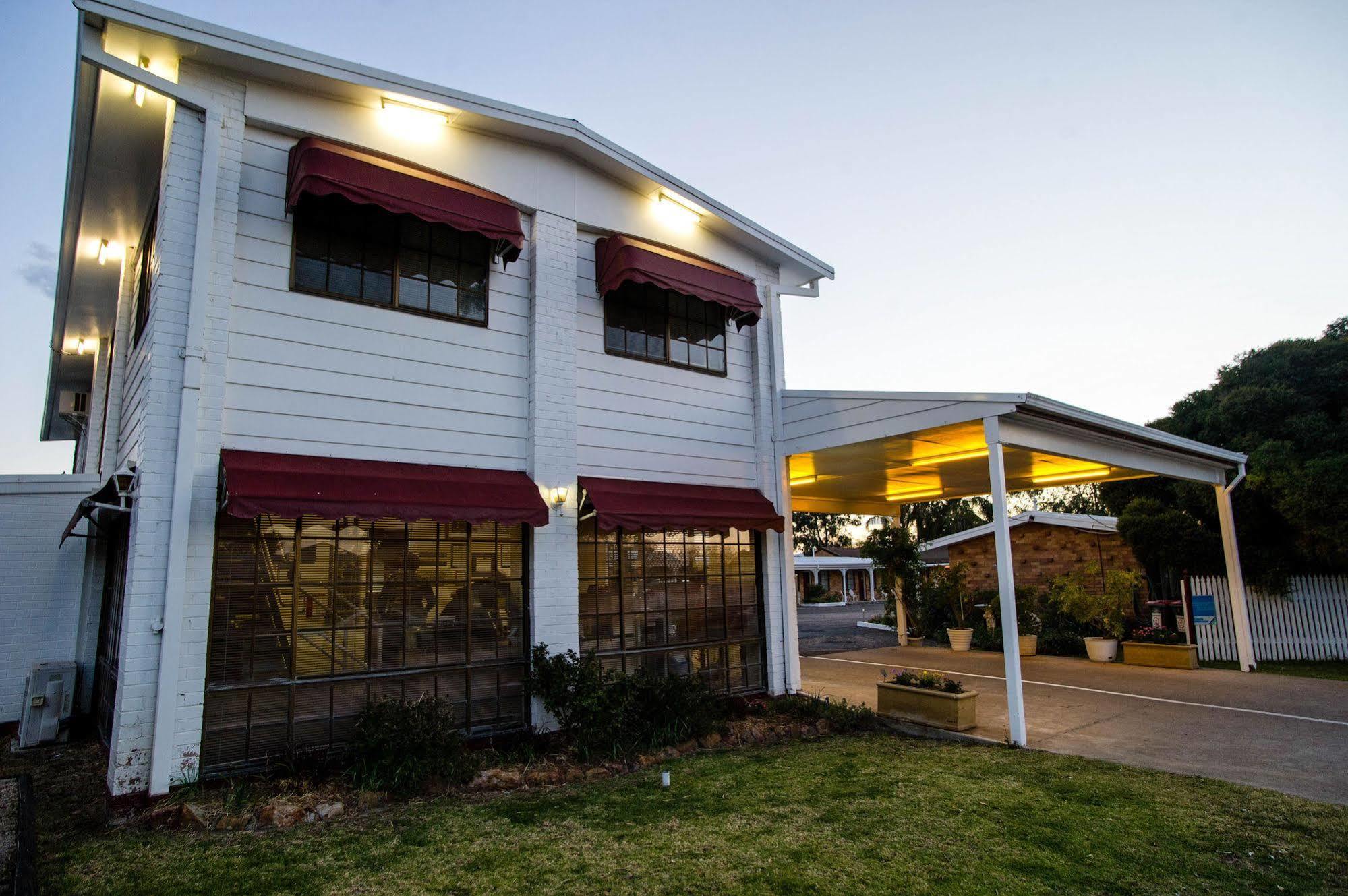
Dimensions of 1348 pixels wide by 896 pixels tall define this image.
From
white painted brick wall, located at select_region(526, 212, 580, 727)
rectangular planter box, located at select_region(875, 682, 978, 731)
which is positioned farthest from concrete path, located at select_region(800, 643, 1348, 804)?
white painted brick wall, located at select_region(526, 212, 580, 727)

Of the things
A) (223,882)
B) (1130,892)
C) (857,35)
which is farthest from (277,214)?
(857,35)

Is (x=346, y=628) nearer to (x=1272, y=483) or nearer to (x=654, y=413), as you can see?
(x=654, y=413)

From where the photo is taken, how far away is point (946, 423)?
7715 millimetres

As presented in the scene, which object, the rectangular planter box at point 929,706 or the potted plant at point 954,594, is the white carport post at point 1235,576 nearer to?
the potted plant at point 954,594

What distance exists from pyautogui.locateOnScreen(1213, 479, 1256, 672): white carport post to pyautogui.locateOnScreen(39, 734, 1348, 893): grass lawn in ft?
25.7

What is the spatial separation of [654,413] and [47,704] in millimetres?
7539

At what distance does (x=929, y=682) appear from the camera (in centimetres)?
823

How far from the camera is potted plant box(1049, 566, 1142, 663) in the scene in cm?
1300

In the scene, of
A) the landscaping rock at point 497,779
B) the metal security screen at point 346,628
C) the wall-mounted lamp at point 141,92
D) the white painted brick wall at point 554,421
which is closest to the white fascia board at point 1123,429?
the white painted brick wall at point 554,421

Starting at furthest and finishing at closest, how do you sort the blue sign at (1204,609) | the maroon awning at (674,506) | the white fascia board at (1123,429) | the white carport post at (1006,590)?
the blue sign at (1204,609)
the white fascia board at (1123,429)
the maroon awning at (674,506)
the white carport post at (1006,590)

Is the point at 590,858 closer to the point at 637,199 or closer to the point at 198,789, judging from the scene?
the point at 198,789

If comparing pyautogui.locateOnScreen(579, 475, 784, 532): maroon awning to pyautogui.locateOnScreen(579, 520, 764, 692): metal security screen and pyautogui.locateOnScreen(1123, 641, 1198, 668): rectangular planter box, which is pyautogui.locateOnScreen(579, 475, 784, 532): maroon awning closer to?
pyautogui.locateOnScreen(579, 520, 764, 692): metal security screen

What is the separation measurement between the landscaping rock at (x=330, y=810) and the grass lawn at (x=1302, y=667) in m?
13.8

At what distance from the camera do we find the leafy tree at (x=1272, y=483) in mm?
11414
